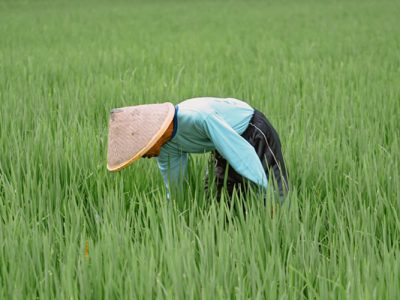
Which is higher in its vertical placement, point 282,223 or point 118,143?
point 118,143

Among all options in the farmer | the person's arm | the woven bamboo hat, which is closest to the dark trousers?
the farmer

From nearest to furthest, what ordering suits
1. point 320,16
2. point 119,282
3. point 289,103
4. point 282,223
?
point 119,282 → point 282,223 → point 289,103 → point 320,16

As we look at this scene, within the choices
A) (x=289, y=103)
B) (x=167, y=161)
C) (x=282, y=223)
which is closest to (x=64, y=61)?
(x=289, y=103)

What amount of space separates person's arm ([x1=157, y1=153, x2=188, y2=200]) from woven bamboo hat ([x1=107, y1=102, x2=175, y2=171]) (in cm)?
23

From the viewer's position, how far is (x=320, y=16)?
35.7 feet

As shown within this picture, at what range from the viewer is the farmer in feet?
5.79

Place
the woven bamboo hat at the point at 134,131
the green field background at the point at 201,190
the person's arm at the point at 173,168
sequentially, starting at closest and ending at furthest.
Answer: the green field background at the point at 201,190 < the woven bamboo hat at the point at 134,131 < the person's arm at the point at 173,168

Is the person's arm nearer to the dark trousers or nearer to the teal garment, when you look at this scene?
the teal garment

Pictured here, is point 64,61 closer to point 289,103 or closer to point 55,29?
point 289,103

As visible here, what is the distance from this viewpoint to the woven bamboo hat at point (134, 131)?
174cm

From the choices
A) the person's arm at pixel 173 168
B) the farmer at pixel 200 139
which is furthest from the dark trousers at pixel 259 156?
the person's arm at pixel 173 168

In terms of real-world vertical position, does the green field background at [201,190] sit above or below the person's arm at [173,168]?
below

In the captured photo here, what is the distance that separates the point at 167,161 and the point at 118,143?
269 millimetres

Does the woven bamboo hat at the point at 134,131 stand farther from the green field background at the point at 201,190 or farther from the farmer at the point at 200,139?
the green field background at the point at 201,190
